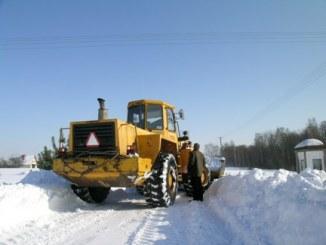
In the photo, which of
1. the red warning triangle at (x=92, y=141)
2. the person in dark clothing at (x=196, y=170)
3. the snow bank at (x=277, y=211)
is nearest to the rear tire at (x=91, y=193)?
the red warning triangle at (x=92, y=141)

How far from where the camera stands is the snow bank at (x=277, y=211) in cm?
504

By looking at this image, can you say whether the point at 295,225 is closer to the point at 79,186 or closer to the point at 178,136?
the point at 79,186

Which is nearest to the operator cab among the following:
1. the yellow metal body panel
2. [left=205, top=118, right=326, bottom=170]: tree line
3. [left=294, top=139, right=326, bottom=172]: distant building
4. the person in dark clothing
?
the person in dark clothing

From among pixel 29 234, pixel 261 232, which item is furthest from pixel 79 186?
pixel 261 232

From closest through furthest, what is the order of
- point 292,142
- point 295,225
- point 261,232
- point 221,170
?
point 295,225
point 261,232
point 221,170
point 292,142

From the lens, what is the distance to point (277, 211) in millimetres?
6129

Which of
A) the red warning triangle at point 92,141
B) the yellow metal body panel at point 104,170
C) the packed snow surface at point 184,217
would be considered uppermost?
the red warning triangle at point 92,141

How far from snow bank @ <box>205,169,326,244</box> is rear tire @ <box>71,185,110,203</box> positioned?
11.5 feet

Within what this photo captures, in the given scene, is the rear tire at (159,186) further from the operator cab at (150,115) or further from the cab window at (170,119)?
the cab window at (170,119)

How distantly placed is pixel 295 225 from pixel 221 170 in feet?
42.6

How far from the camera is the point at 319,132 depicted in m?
98.5

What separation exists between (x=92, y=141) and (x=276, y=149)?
95181 mm

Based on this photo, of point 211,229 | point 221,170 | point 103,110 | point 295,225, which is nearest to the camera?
point 295,225

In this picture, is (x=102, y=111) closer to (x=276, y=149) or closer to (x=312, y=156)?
(x=312, y=156)
